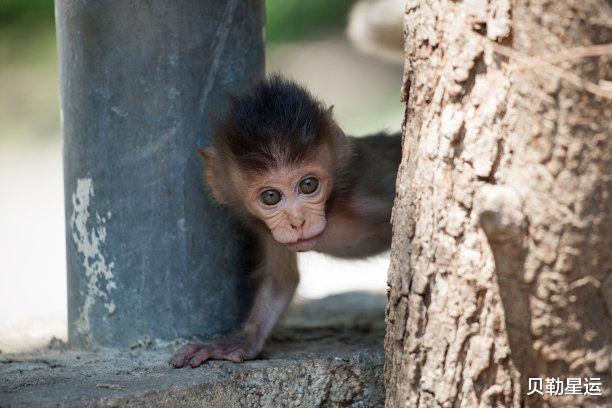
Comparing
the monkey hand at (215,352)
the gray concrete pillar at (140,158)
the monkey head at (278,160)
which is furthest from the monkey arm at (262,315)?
the monkey head at (278,160)

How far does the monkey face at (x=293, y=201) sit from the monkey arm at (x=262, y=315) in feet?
1.11

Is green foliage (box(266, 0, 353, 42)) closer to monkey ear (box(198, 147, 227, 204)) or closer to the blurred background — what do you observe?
the blurred background

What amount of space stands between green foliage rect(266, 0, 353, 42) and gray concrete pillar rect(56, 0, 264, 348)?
9.62 m

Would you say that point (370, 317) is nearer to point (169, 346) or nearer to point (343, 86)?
point (169, 346)

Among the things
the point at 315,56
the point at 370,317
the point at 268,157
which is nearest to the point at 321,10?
the point at 315,56

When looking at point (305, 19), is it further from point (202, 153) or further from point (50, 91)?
point (202, 153)

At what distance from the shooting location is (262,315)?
432 cm

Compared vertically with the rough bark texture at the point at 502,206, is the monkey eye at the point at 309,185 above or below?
above

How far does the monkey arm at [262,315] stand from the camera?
12.6 ft

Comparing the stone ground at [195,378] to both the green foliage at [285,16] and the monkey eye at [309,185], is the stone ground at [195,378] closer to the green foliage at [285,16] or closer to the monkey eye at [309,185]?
the monkey eye at [309,185]

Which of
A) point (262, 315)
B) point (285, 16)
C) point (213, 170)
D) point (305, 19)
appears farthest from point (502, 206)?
point (305, 19)

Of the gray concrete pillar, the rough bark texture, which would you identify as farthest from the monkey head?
the rough bark texture

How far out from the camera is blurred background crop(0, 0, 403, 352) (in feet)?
34.1

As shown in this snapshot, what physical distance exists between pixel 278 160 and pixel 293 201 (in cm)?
19
